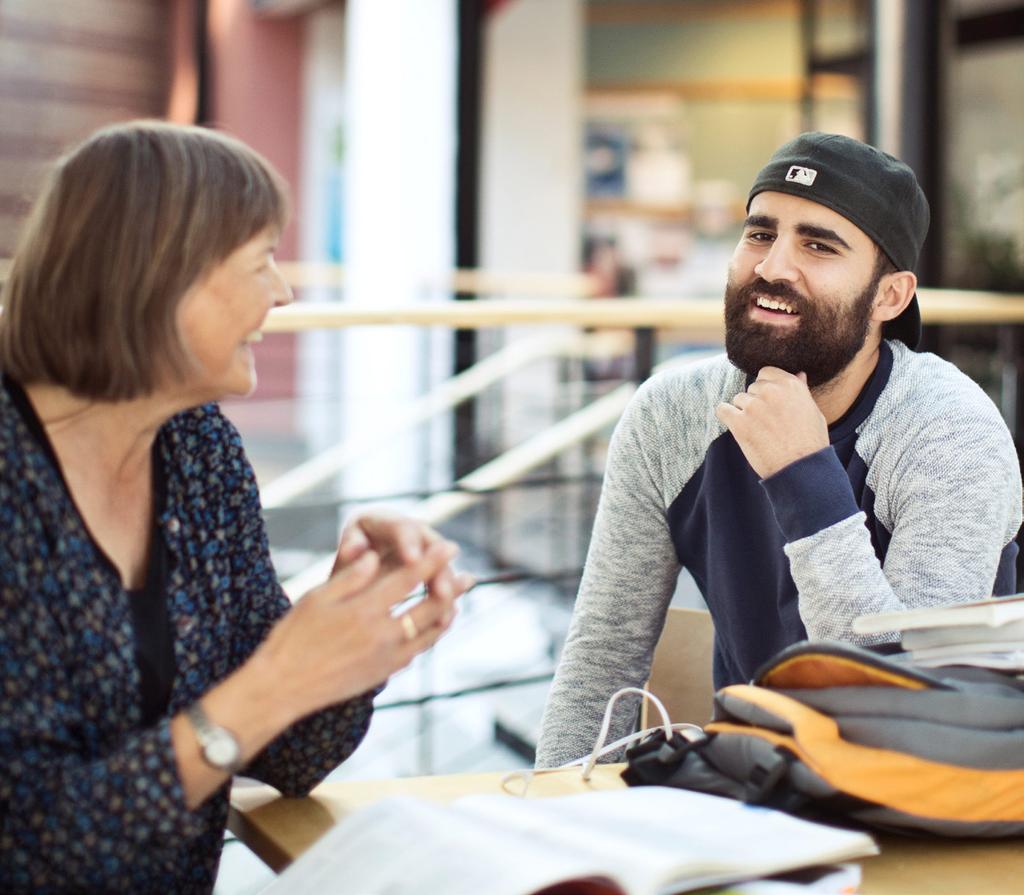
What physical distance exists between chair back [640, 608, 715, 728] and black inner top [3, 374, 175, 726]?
0.80 metres

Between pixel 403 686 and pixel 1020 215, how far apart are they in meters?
6.23

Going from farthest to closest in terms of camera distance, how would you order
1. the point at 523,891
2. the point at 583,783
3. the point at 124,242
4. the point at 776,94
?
the point at 776,94
the point at 583,783
the point at 124,242
the point at 523,891

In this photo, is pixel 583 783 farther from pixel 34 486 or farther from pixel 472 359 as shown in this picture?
pixel 472 359

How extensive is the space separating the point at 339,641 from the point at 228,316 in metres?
0.30

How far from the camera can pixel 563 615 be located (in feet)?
15.3

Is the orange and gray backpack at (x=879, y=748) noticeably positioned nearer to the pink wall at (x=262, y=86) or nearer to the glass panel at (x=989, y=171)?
the glass panel at (x=989, y=171)

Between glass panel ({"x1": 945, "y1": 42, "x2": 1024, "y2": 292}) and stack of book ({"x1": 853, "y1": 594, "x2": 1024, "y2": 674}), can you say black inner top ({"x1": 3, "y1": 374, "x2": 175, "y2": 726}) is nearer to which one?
stack of book ({"x1": 853, "y1": 594, "x2": 1024, "y2": 674})

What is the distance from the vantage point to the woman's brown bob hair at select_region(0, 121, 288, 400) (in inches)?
43.1

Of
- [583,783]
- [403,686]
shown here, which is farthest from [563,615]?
[583,783]

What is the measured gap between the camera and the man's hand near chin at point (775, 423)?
60.4 inches

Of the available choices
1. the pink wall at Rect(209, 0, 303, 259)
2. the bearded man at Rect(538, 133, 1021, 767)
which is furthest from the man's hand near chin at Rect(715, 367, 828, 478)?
the pink wall at Rect(209, 0, 303, 259)

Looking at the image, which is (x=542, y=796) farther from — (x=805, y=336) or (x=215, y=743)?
(x=805, y=336)

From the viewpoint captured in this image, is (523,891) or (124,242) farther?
(124,242)

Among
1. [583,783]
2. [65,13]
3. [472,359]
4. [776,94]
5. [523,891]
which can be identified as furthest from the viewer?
[776,94]
